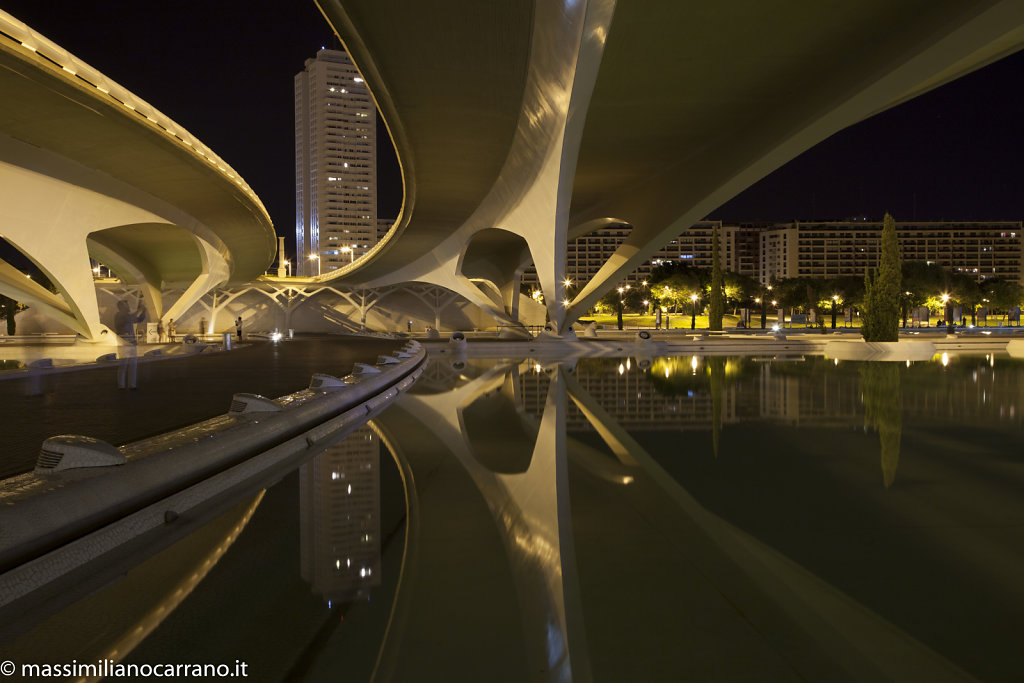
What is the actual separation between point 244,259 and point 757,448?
28.4 meters

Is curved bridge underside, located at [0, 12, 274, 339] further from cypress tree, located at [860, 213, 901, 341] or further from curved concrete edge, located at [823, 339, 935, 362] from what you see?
cypress tree, located at [860, 213, 901, 341]

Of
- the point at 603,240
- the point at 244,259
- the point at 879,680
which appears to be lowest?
the point at 879,680

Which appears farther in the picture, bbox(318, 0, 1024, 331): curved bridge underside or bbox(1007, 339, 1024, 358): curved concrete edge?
bbox(1007, 339, 1024, 358): curved concrete edge

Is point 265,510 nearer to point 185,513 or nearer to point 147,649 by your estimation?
point 185,513

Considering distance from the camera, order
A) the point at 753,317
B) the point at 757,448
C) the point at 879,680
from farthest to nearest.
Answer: the point at 753,317, the point at 757,448, the point at 879,680

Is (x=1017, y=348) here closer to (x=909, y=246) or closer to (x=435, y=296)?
(x=435, y=296)

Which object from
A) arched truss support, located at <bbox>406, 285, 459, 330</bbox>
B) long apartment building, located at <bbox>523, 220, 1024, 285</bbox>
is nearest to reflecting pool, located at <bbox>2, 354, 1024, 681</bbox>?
arched truss support, located at <bbox>406, 285, 459, 330</bbox>

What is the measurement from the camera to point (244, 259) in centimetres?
3089

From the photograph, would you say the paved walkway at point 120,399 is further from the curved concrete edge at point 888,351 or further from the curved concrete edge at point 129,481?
the curved concrete edge at point 888,351

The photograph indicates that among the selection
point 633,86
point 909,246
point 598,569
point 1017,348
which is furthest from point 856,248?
point 598,569

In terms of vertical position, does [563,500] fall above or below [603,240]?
below

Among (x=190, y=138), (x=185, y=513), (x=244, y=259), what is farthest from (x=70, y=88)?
(x=244, y=259)

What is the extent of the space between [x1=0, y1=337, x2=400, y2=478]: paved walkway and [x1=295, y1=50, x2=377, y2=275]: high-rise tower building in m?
127

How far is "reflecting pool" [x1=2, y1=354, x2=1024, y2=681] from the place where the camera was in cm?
238
